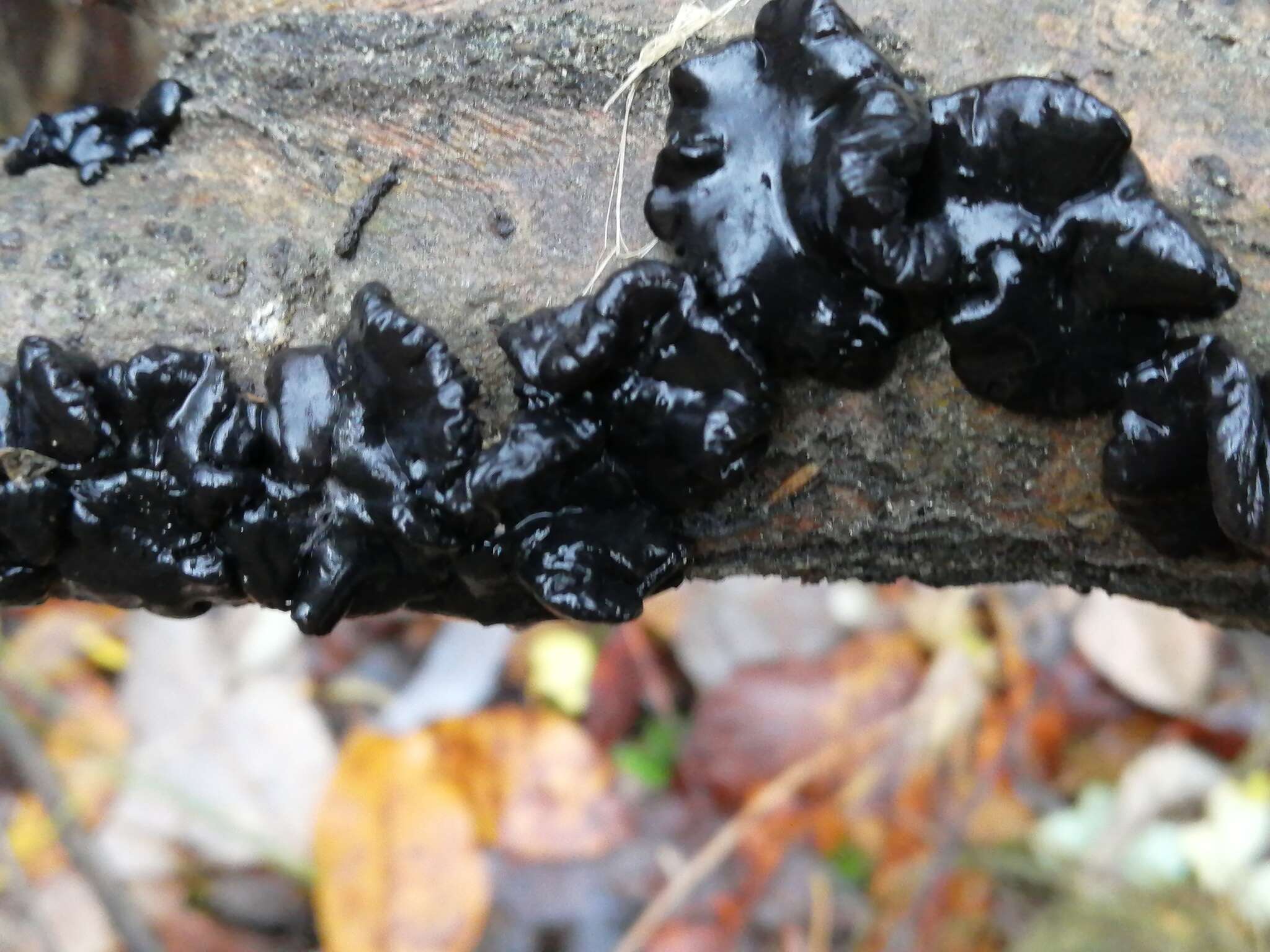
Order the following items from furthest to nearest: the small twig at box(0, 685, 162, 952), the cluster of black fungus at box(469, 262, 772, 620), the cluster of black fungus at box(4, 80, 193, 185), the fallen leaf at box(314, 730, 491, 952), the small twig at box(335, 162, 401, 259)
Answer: the fallen leaf at box(314, 730, 491, 952), the small twig at box(0, 685, 162, 952), the cluster of black fungus at box(4, 80, 193, 185), the small twig at box(335, 162, 401, 259), the cluster of black fungus at box(469, 262, 772, 620)

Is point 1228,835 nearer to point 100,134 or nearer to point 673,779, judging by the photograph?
point 673,779

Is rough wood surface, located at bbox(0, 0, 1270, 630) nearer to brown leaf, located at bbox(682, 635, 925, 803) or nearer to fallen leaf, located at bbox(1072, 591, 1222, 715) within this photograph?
brown leaf, located at bbox(682, 635, 925, 803)

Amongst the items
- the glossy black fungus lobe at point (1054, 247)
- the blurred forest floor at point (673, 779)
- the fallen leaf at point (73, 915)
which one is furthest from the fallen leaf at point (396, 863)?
the glossy black fungus lobe at point (1054, 247)

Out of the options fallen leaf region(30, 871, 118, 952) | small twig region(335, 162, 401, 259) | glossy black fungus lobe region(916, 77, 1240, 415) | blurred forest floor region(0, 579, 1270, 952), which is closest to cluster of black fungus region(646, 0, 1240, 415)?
glossy black fungus lobe region(916, 77, 1240, 415)

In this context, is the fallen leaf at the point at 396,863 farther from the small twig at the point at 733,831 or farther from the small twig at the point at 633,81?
the small twig at the point at 633,81

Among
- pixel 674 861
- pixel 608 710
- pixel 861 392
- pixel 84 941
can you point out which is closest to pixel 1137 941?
pixel 674 861
